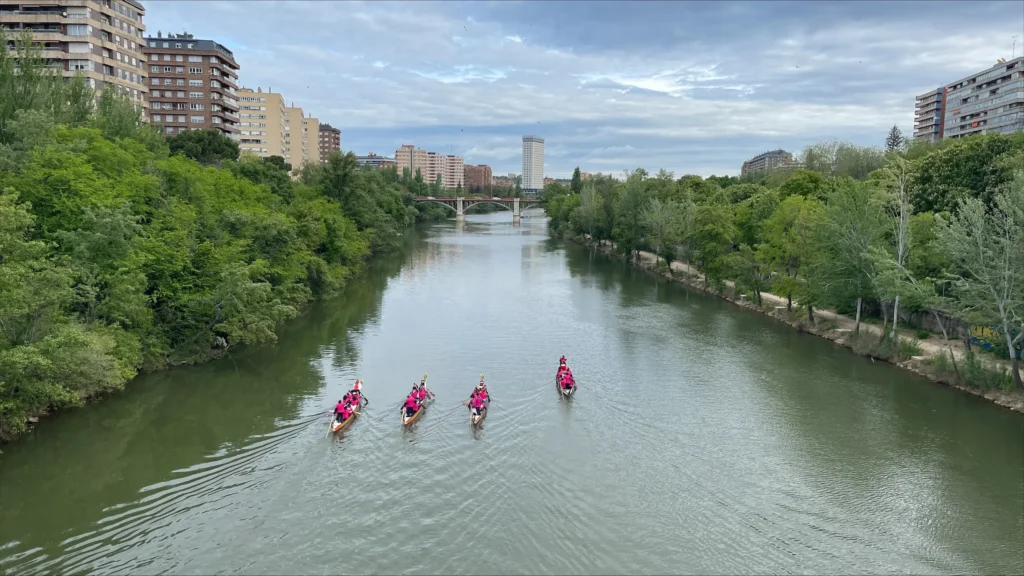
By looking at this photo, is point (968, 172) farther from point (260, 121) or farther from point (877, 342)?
point (260, 121)

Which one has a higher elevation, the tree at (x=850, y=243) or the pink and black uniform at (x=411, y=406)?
the tree at (x=850, y=243)

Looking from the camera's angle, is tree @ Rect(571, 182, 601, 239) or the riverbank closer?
the riverbank

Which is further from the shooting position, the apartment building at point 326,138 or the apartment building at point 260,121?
the apartment building at point 326,138

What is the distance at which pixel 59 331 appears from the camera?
17297mm

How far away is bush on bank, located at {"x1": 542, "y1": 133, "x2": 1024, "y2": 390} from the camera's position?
22.5 meters

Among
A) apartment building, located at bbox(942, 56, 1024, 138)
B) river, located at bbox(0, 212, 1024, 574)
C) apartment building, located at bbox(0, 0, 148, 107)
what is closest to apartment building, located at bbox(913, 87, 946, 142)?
apartment building, located at bbox(942, 56, 1024, 138)

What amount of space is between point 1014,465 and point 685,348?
13.6 m

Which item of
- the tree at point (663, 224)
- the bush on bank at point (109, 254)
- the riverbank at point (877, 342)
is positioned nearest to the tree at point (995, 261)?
the riverbank at point (877, 342)

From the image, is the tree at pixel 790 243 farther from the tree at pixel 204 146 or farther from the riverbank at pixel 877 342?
the tree at pixel 204 146

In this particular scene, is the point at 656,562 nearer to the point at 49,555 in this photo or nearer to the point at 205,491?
the point at 205,491

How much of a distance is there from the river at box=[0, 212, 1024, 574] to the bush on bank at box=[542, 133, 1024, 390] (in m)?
3.40

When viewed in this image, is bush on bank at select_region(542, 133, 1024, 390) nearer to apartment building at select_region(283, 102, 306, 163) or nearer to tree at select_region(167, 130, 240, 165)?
tree at select_region(167, 130, 240, 165)

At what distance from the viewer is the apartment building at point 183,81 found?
67.8m

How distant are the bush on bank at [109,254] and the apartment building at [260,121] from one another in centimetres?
6283
